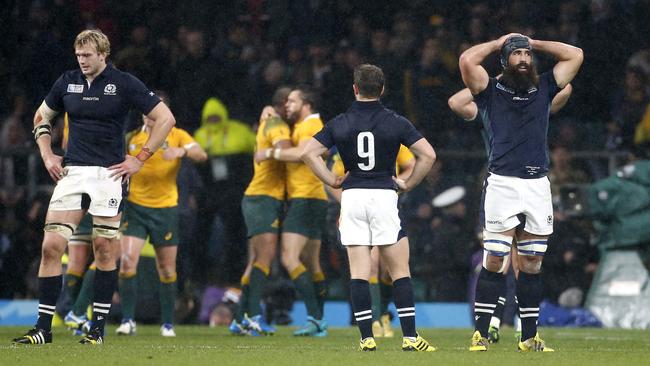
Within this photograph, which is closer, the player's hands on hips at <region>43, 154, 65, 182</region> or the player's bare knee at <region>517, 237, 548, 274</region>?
the player's bare knee at <region>517, 237, 548, 274</region>

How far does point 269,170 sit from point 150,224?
1.34 metres

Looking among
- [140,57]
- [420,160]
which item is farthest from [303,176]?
[140,57]

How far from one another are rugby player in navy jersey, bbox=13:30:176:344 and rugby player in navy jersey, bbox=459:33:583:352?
104 inches

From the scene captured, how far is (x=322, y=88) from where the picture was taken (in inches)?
726

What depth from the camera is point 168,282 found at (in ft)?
46.6

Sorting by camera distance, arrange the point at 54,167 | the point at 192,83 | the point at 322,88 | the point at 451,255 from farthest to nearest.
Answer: the point at 322,88
the point at 192,83
the point at 451,255
the point at 54,167

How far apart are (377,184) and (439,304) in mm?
7193

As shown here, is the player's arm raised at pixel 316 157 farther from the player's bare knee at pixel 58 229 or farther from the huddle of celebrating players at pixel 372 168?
the player's bare knee at pixel 58 229

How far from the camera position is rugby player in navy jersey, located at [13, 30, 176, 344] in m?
10.7

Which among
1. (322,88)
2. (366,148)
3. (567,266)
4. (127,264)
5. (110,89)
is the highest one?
(322,88)

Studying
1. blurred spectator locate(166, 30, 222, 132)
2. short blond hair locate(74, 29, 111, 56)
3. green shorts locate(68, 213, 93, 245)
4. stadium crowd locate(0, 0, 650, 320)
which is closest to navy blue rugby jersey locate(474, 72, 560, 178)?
short blond hair locate(74, 29, 111, 56)

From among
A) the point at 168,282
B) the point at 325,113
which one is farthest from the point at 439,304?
the point at 168,282

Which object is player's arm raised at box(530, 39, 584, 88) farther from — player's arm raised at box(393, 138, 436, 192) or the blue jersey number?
the blue jersey number

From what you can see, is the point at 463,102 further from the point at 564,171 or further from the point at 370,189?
the point at 564,171
